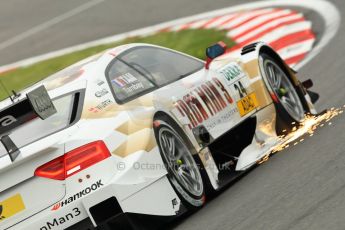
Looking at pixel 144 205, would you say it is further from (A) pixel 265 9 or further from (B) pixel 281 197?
(A) pixel 265 9

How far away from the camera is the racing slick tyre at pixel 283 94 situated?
883cm

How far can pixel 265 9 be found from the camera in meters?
17.1

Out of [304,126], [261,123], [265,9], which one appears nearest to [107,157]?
[261,123]

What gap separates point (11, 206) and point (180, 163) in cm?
140

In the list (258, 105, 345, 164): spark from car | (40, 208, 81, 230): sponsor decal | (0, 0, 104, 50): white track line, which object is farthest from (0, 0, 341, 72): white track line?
(40, 208, 81, 230): sponsor decal

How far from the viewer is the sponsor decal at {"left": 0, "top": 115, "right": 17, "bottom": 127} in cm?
646

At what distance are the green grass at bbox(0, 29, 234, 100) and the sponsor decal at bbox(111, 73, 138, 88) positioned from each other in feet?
23.4

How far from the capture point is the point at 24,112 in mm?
6496

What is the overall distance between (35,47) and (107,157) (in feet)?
44.9

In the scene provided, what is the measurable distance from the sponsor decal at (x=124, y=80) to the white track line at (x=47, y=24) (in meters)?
13.6

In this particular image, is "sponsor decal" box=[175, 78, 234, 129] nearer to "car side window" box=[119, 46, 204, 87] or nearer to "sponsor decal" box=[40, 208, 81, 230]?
"car side window" box=[119, 46, 204, 87]

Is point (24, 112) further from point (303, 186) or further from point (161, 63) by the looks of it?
point (303, 186)

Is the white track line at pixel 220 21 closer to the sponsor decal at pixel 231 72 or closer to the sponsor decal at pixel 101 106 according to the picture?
the sponsor decal at pixel 231 72

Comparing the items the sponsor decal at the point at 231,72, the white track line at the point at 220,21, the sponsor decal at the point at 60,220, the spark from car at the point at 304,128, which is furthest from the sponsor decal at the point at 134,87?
the white track line at the point at 220,21
